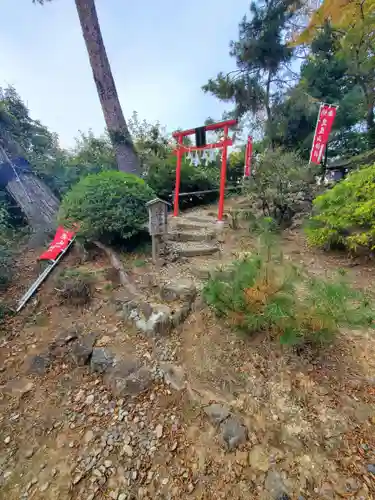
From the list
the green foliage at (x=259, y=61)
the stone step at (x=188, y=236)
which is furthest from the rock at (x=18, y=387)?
the green foliage at (x=259, y=61)

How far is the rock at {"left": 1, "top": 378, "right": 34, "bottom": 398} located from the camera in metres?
2.25

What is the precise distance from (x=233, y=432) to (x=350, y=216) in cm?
314

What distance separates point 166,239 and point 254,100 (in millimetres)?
8669

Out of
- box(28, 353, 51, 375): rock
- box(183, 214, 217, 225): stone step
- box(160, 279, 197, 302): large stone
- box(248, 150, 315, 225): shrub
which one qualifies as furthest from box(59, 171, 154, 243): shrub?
box(248, 150, 315, 225): shrub

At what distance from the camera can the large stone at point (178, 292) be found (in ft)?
9.29

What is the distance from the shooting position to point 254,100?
998cm

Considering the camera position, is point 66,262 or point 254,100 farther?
point 254,100

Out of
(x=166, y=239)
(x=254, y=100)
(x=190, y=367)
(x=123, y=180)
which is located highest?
(x=254, y=100)

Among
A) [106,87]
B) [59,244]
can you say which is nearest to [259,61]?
[106,87]

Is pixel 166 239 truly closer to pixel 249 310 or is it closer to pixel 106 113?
pixel 249 310

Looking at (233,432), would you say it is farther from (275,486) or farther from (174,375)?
(174,375)

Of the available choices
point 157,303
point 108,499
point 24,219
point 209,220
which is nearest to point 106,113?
point 24,219

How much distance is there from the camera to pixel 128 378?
2.15 metres

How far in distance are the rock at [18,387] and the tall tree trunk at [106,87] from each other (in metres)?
5.15
